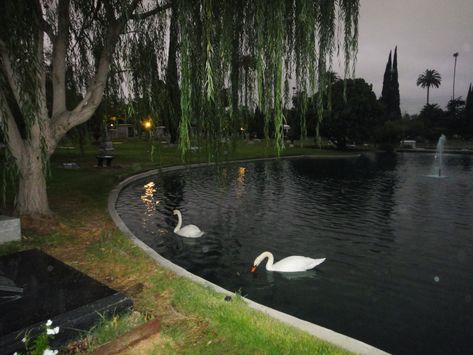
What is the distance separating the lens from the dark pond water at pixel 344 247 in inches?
233

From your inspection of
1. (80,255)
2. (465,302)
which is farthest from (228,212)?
(465,302)

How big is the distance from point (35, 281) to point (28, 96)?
3477 mm

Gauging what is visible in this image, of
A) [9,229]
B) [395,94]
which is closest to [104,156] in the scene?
[9,229]

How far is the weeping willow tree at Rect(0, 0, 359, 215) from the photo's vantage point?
4.77 meters

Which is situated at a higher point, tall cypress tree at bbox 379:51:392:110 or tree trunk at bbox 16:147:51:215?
tall cypress tree at bbox 379:51:392:110

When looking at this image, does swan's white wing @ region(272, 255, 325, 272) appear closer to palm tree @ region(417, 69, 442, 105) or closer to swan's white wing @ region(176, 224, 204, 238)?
swan's white wing @ region(176, 224, 204, 238)

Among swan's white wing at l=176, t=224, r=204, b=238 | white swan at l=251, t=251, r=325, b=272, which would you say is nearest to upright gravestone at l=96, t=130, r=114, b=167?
swan's white wing at l=176, t=224, r=204, b=238

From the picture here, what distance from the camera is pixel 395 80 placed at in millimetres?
80250

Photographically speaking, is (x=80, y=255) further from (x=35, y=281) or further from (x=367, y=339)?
(x=367, y=339)

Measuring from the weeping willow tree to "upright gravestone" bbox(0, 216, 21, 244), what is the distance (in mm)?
1240

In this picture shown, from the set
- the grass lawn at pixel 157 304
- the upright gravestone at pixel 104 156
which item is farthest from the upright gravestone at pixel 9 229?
the upright gravestone at pixel 104 156

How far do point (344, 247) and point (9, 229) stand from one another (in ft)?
26.7

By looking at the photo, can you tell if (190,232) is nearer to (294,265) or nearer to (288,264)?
(288,264)

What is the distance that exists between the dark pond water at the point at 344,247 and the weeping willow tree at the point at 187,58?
216 cm
